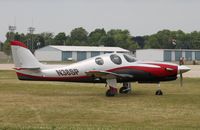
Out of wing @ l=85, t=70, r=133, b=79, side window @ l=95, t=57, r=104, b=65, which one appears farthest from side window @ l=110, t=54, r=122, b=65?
wing @ l=85, t=70, r=133, b=79

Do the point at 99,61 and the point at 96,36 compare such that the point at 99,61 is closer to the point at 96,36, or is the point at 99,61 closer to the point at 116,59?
the point at 116,59

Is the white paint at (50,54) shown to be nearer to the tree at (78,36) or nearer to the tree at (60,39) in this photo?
the tree at (60,39)

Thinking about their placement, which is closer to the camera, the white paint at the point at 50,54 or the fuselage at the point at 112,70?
the fuselage at the point at 112,70

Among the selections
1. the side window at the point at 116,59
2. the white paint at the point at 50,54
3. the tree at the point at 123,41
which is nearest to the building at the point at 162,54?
the white paint at the point at 50,54

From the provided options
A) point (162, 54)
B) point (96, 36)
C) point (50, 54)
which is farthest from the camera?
point (96, 36)

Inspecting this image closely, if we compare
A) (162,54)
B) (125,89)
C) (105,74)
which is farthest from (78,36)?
(105,74)

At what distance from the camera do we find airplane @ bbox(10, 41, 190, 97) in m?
17.5

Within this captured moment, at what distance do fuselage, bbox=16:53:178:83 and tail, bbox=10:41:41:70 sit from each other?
23 centimetres

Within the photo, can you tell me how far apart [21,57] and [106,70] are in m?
3.98

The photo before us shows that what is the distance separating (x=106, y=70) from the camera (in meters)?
17.7

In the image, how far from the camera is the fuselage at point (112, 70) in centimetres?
1753

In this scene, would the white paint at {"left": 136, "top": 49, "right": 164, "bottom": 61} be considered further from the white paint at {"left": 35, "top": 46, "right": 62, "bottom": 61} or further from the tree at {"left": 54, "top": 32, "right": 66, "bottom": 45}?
the tree at {"left": 54, "top": 32, "right": 66, "bottom": 45}

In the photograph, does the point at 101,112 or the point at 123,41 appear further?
the point at 123,41

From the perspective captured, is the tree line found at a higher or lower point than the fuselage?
higher
